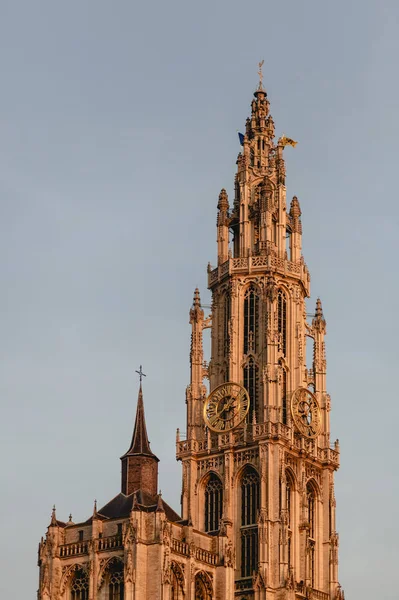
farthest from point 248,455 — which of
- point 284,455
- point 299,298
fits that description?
point 299,298

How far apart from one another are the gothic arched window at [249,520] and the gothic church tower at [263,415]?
0.30 feet

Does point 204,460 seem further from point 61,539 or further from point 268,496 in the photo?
point 61,539

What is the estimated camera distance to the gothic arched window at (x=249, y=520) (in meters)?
117

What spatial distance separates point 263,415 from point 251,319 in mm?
8521

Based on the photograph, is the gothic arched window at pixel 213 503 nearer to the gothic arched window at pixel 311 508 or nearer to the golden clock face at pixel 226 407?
the golden clock face at pixel 226 407

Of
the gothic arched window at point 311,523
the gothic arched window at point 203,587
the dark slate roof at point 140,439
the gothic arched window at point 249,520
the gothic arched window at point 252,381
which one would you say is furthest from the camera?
the gothic arched window at point 252,381

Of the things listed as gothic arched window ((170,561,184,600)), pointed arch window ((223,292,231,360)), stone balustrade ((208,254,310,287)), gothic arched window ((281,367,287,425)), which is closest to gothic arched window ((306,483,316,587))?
gothic arched window ((281,367,287,425))

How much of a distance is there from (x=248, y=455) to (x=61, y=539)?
18364mm

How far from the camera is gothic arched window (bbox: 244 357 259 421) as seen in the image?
122688 mm

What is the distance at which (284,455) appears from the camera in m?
120

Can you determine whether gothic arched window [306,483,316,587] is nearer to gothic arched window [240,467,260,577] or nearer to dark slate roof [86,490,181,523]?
gothic arched window [240,467,260,577]

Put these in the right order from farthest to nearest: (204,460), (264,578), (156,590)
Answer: (204,460) → (264,578) → (156,590)

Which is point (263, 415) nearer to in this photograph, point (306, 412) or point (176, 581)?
point (306, 412)

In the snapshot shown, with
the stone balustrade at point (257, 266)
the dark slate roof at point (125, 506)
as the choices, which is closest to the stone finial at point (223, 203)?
the stone balustrade at point (257, 266)
